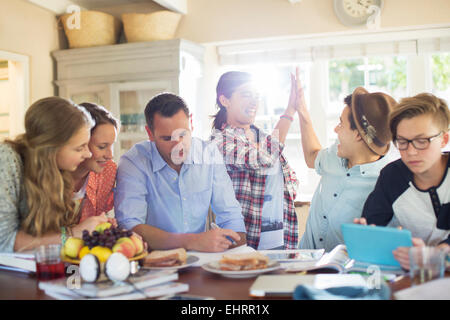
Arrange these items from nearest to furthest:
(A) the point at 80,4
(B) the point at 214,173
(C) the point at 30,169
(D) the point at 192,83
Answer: (C) the point at 30,169
(B) the point at 214,173
(D) the point at 192,83
(A) the point at 80,4

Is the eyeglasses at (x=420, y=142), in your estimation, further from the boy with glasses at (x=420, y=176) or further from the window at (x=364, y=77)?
the window at (x=364, y=77)

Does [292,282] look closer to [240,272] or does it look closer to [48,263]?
[240,272]

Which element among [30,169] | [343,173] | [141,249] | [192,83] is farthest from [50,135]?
[192,83]

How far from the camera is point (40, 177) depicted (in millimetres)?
1577

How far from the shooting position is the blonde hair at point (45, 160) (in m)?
1.57

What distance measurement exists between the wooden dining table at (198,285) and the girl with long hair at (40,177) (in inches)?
5.9

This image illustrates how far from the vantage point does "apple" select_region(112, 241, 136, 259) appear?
1.33 meters

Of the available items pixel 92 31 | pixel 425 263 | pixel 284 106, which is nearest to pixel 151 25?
pixel 92 31

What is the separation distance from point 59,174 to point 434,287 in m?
1.23

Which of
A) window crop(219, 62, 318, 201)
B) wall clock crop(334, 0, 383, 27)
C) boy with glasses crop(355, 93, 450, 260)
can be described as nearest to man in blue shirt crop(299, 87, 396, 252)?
boy with glasses crop(355, 93, 450, 260)

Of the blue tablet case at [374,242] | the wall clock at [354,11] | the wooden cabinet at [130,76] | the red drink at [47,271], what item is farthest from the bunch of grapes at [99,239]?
the wall clock at [354,11]

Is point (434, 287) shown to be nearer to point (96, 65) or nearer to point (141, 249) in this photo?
point (141, 249)

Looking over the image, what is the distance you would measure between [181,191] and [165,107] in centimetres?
38

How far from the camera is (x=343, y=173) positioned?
1939 mm
